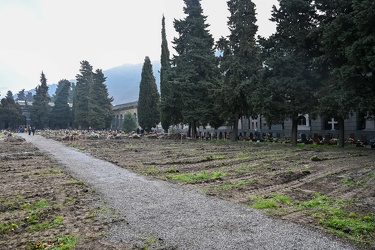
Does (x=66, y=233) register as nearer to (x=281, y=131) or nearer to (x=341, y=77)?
(x=341, y=77)

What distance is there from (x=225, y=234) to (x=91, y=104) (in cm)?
6646

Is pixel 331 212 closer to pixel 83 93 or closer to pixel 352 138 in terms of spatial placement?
pixel 352 138

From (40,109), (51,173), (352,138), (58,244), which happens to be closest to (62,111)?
(40,109)

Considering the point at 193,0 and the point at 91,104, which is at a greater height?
the point at 193,0

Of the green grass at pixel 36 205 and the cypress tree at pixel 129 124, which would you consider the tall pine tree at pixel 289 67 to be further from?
the cypress tree at pixel 129 124

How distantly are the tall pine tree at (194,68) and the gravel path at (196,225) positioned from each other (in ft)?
93.2

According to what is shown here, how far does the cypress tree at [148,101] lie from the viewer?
57.0 m

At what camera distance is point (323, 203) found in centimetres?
673

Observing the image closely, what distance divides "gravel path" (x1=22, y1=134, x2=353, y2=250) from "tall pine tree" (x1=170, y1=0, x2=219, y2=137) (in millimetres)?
28403

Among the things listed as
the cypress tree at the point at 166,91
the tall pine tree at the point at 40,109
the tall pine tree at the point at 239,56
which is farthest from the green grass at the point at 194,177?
the tall pine tree at the point at 40,109

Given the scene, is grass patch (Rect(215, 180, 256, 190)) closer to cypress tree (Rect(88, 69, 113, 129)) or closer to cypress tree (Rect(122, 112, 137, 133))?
cypress tree (Rect(122, 112, 137, 133))

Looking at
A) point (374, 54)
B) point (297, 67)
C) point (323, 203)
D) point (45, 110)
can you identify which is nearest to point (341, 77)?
point (374, 54)

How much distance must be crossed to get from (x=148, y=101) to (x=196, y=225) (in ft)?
173

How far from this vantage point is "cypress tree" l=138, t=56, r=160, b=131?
57.0m
